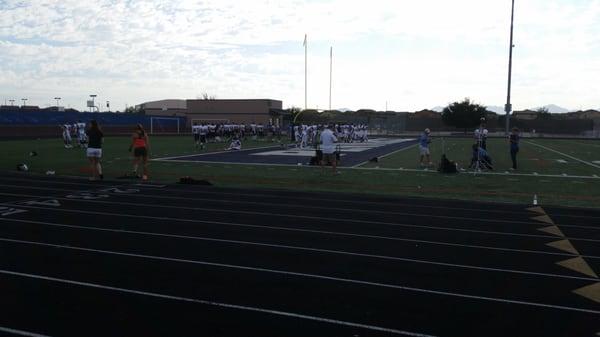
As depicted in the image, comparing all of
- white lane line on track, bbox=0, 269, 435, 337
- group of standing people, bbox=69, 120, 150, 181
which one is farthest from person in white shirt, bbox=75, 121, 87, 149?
white lane line on track, bbox=0, 269, 435, 337

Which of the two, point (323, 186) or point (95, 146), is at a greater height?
point (95, 146)

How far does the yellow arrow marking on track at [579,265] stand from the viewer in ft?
23.6

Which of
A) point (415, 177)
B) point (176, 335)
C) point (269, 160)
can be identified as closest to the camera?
point (176, 335)

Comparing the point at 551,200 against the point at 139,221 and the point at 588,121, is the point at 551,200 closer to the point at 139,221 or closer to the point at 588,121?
the point at 139,221

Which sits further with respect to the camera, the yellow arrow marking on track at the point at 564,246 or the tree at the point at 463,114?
the tree at the point at 463,114

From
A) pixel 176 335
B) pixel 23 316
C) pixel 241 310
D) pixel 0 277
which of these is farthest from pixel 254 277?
pixel 0 277

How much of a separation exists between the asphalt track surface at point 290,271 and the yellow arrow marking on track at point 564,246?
0.13 metres

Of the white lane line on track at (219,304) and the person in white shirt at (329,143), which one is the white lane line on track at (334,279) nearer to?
the white lane line on track at (219,304)

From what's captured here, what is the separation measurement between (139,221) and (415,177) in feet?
36.0

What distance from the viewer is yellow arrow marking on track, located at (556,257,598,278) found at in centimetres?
720

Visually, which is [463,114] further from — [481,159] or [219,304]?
[219,304]

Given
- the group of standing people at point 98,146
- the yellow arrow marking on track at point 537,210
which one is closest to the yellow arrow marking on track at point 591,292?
the yellow arrow marking on track at point 537,210

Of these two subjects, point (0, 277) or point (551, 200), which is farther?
point (551, 200)

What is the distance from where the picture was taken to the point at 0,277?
6648mm
